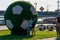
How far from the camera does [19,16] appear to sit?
16.7m

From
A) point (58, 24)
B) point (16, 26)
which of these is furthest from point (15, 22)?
point (58, 24)

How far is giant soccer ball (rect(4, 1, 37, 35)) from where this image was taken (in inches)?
654

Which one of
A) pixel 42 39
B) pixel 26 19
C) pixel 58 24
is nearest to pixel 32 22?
pixel 26 19

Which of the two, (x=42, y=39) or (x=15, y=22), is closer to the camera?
(x=42, y=39)

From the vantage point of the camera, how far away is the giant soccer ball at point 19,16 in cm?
1661

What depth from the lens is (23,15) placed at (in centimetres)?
1670

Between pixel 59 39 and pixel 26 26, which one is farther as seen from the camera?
pixel 26 26

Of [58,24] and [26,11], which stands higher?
[26,11]

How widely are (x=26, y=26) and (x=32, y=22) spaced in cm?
56

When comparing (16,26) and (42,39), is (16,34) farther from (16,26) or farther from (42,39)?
(42,39)

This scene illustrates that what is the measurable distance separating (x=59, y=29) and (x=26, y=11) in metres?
2.77

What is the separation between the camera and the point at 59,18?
667 inches

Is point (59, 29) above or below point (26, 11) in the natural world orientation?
below

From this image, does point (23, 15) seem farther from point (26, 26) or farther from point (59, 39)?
point (59, 39)
